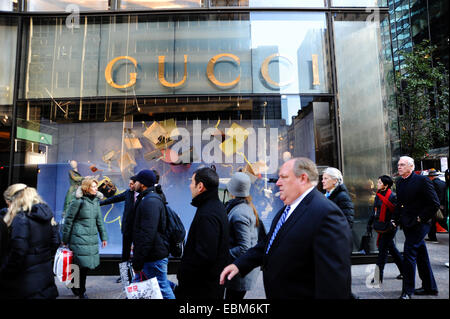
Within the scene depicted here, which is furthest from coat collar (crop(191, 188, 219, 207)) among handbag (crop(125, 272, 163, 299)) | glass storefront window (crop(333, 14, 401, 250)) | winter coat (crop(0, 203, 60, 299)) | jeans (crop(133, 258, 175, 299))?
glass storefront window (crop(333, 14, 401, 250))

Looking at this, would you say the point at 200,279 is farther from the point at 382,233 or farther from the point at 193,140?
the point at 193,140

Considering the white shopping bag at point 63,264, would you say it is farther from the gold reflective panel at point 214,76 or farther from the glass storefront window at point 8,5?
the glass storefront window at point 8,5

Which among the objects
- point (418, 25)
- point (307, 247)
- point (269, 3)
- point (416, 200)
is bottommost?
point (307, 247)

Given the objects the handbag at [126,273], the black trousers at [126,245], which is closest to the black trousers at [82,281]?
the black trousers at [126,245]

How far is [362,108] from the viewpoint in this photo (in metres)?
7.04

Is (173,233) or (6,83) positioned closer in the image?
(173,233)

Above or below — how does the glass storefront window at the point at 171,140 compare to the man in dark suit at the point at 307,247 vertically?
above

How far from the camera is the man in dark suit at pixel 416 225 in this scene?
4109mm

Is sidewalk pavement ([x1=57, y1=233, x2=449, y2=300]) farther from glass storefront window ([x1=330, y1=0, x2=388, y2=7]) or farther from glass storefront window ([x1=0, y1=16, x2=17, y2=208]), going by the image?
glass storefront window ([x1=330, y1=0, x2=388, y2=7])

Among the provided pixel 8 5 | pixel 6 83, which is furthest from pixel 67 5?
pixel 6 83

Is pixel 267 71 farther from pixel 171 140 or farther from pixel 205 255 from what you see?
pixel 205 255

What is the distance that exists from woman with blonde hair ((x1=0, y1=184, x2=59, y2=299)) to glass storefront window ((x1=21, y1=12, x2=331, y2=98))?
15.7ft

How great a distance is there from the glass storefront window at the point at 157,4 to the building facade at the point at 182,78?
0.09 ft

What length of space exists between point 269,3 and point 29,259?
24.4 feet
